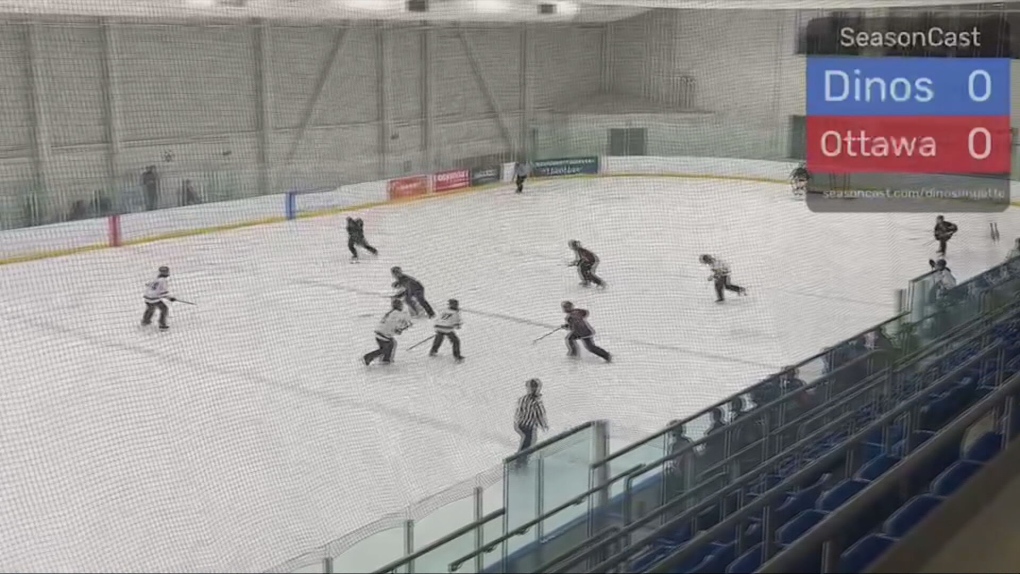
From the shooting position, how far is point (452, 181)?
340 inches

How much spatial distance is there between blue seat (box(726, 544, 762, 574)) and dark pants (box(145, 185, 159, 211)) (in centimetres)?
666

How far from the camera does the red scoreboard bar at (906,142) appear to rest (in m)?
7.05

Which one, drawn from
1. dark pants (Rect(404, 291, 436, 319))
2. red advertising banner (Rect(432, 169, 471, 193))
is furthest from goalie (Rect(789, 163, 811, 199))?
dark pants (Rect(404, 291, 436, 319))

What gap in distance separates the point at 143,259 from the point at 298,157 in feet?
4.55

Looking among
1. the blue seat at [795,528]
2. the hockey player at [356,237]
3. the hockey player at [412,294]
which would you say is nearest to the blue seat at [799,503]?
the blue seat at [795,528]

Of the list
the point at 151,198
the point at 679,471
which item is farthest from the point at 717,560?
the point at 151,198

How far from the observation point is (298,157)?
8016mm

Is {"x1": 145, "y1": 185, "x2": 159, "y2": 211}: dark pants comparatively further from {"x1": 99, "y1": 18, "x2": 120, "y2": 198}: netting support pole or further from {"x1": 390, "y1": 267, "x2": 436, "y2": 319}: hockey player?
{"x1": 390, "y1": 267, "x2": 436, "y2": 319}: hockey player

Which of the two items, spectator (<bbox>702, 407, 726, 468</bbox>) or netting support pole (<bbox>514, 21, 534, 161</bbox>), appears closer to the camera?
spectator (<bbox>702, 407, 726, 468</bbox>)

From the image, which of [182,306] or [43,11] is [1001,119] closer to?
[182,306]

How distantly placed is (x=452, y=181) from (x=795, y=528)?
258 inches

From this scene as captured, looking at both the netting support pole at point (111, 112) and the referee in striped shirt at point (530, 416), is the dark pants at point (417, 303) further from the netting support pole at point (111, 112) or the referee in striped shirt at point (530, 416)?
the netting support pole at point (111, 112)

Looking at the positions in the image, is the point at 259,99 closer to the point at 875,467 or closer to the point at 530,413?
the point at 530,413

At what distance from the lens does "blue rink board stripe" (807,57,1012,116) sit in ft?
22.3
